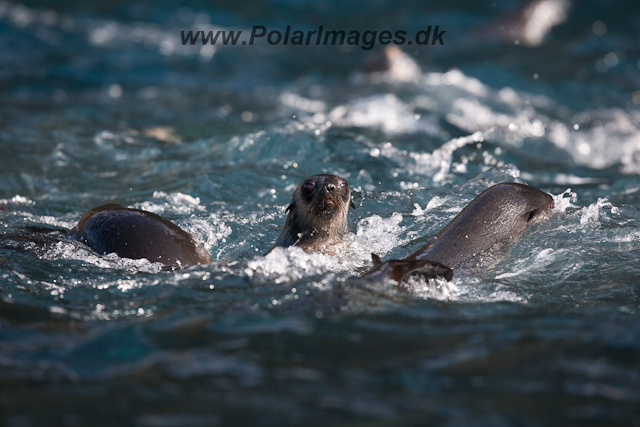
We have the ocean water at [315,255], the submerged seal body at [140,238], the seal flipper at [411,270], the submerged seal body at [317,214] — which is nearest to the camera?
the ocean water at [315,255]

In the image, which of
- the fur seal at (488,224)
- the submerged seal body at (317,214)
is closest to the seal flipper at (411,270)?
the fur seal at (488,224)

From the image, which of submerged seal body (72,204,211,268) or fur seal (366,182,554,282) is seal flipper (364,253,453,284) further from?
submerged seal body (72,204,211,268)

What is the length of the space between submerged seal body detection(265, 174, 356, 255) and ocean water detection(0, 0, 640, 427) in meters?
0.23

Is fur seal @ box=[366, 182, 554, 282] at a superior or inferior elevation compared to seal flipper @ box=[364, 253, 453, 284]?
superior

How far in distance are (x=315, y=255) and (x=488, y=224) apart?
53.0 inches

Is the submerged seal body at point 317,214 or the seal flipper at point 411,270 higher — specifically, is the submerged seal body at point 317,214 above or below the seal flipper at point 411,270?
above

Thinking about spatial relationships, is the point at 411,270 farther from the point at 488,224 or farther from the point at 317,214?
the point at 317,214

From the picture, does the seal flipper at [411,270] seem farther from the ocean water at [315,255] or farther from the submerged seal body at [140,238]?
the submerged seal body at [140,238]

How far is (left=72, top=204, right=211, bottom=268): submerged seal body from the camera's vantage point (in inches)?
206

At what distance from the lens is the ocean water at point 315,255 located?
318cm

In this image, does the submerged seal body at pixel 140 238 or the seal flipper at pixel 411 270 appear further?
the submerged seal body at pixel 140 238

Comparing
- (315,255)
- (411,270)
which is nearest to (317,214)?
(315,255)

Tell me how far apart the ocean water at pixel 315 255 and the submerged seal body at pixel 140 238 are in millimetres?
165

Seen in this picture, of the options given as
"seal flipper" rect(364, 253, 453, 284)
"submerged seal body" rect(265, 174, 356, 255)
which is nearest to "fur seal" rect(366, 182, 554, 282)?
"seal flipper" rect(364, 253, 453, 284)
